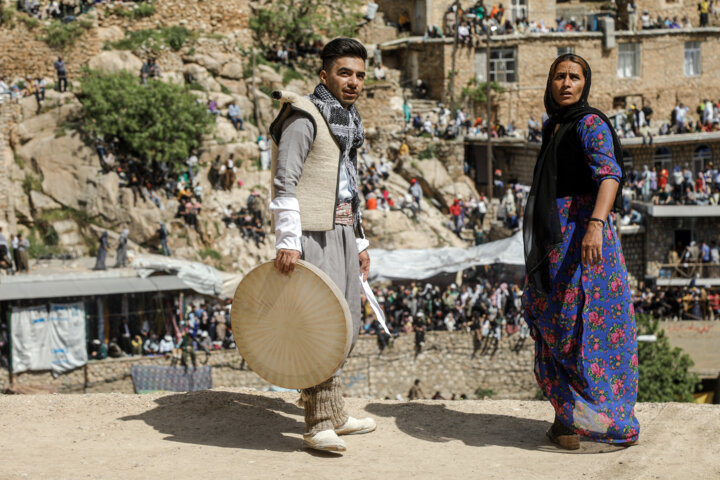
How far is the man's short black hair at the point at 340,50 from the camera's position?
21.5 ft

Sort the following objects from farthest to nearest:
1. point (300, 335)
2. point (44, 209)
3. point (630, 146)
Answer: point (630, 146) → point (44, 209) → point (300, 335)

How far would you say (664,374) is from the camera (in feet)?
75.1

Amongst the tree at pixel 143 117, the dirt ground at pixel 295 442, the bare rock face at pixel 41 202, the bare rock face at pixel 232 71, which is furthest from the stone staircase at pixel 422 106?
the dirt ground at pixel 295 442

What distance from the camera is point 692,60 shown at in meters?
39.1

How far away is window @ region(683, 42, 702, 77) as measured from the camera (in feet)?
128

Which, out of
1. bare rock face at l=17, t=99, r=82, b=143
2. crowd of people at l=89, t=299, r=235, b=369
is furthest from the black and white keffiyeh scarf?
bare rock face at l=17, t=99, r=82, b=143

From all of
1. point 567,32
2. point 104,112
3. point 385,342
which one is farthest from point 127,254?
point 567,32

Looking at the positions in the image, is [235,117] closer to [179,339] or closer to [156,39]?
[156,39]

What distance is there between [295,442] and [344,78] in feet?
8.27

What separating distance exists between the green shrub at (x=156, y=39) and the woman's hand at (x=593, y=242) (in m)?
29.1

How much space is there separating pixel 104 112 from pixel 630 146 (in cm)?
1797

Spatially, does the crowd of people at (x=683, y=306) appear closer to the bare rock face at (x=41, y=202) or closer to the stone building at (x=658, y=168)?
the stone building at (x=658, y=168)

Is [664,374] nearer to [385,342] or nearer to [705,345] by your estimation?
[705,345]

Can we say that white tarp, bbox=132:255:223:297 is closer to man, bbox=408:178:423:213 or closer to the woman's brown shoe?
man, bbox=408:178:423:213
